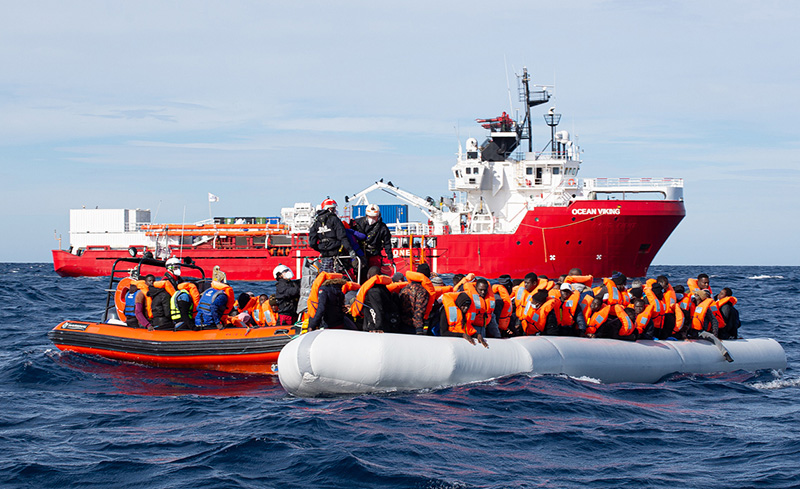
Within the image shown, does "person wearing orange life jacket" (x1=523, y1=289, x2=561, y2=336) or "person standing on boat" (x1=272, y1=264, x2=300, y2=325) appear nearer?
"person wearing orange life jacket" (x1=523, y1=289, x2=561, y2=336)

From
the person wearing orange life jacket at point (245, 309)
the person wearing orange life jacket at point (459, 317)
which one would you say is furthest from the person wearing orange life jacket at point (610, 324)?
the person wearing orange life jacket at point (245, 309)

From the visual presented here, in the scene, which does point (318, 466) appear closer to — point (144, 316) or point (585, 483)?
point (585, 483)

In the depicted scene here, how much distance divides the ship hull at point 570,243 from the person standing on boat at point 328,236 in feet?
78.6

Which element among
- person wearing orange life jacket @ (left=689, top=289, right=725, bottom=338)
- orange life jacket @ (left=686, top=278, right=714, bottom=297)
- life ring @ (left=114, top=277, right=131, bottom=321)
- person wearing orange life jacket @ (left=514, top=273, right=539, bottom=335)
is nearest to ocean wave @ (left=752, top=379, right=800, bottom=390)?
person wearing orange life jacket @ (left=689, top=289, right=725, bottom=338)

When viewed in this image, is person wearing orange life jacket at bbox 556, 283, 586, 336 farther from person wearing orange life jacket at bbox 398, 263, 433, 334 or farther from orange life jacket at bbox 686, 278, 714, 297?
orange life jacket at bbox 686, 278, 714, 297

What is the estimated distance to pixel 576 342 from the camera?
11.1 metres

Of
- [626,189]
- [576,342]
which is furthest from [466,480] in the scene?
[626,189]

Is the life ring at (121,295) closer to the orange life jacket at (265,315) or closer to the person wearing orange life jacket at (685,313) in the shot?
the orange life jacket at (265,315)

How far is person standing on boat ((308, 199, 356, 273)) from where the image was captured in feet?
37.4

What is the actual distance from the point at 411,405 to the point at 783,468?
12.4 ft

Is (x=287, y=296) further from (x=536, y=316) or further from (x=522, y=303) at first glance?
(x=536, y=316)

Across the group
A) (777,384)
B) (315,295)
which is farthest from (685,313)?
(315,295)

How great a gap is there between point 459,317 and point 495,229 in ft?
104

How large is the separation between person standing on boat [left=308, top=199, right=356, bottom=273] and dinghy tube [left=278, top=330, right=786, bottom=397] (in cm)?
220
